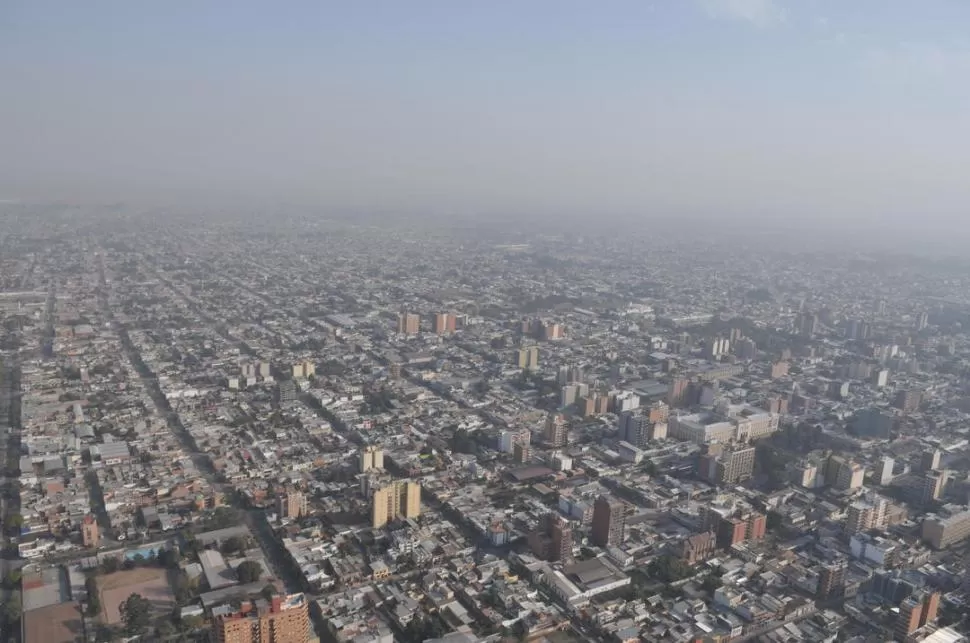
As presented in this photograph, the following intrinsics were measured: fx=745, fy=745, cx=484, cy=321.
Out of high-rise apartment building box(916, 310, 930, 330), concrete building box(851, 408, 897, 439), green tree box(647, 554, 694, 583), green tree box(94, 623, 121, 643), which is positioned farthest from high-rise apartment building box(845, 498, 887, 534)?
high-rise apartment building box(916, 310, 930, 330)

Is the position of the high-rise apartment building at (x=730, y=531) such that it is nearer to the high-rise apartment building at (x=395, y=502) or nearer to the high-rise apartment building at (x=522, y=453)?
the high-rise apartment building at (x=522, y=453)

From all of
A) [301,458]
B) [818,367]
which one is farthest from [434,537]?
[818,367]

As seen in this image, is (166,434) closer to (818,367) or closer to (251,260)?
(818,367)

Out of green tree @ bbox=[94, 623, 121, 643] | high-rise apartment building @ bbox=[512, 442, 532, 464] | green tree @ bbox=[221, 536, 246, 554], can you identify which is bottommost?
green tree @ bbox=[94, 623, 121, 643]

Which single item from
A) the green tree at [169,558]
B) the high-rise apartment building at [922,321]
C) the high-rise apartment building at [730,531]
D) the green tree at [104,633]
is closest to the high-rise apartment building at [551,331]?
the high-rise apartment building at [730,531]

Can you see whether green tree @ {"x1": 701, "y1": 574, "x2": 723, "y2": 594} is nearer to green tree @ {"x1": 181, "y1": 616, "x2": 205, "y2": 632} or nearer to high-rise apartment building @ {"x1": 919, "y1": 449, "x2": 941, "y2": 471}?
green tree @ {"x1": 181, "y1": 616, "x2": 205, "y2": 632}

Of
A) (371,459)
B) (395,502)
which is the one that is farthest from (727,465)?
(371,459)
